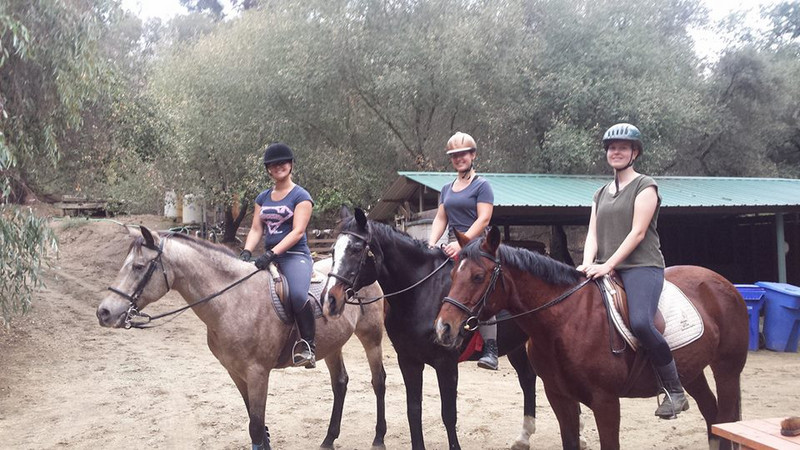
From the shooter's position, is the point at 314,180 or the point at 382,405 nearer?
the point at 382,405

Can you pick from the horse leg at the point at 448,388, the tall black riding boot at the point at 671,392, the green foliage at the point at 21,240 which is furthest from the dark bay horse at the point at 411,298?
the green foliage at the point at 21,240

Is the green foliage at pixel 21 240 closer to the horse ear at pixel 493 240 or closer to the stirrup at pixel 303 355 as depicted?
the stirrup at pixel 303 355

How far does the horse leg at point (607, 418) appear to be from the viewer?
3426mm

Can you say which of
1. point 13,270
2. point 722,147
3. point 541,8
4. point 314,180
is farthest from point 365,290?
point 722,147

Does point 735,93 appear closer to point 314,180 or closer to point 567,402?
point 314,180

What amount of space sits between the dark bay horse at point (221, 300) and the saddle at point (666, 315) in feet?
7.90

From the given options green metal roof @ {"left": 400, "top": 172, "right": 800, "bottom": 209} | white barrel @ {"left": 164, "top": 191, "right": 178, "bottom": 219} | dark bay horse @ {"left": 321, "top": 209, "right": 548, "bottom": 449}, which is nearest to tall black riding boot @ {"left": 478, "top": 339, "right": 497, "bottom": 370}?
dark bay horse @ {"left": 321, "top": 209, "right": 548, "bottom": 449}

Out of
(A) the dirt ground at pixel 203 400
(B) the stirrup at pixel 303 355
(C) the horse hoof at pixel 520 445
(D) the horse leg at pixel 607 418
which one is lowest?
(A) the dirt ground at pixel 203 400

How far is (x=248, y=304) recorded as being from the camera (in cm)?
445

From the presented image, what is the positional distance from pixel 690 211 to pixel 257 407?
10544 mm

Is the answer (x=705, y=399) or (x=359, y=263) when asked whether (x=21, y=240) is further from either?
(x=705, y=399)

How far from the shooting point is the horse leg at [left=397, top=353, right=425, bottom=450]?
432cm

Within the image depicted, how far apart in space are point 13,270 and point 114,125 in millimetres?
4563

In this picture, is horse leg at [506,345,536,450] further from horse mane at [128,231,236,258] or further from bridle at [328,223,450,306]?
horse mane at [128,231,236,258]
